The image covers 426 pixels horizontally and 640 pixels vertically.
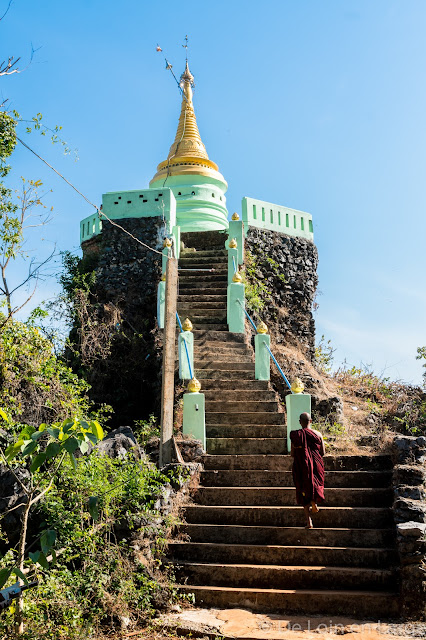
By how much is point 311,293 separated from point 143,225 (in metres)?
4.02

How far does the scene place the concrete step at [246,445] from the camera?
27.7 ft

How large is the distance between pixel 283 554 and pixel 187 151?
12.3m

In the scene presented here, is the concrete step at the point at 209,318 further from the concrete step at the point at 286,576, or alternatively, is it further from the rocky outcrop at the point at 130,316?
the concrete step at the point at 286,576

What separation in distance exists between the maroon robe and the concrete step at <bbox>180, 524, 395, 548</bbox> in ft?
1.11

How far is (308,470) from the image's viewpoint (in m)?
6.48

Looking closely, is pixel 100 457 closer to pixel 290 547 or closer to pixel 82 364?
pixel 290 547

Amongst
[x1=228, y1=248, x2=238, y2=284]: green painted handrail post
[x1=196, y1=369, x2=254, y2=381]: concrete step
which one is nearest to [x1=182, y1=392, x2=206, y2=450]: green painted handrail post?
[x1=196, y1=369, x2=254, y2=381]: concrete step

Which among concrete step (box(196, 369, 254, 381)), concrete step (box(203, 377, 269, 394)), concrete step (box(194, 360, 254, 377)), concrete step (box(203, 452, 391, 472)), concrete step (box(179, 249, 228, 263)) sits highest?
concrete step (box(179, 249, 228, 263))

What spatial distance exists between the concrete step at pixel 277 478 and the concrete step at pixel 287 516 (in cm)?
50

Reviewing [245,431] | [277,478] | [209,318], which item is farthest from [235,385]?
[277,478]

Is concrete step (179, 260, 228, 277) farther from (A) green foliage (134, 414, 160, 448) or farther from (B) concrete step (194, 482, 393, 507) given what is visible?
(B) concrete step (194, 482, 393, 507)

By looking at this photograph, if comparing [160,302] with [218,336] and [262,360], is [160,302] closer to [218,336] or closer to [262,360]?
[218,336]

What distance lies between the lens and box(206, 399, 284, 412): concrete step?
9.16 meters

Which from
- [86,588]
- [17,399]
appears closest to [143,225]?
[17,399]
